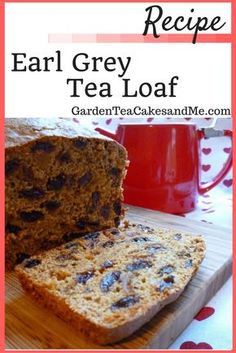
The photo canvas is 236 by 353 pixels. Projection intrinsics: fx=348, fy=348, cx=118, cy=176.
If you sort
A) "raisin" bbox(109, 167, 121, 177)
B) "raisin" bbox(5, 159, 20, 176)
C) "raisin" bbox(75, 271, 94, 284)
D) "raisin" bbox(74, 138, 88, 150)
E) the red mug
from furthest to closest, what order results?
the red mug, "raisin" bbox(109, 167, 121, 177), "raisin" bbox(74, 138, 88, 150), "raisin" bbox(5, 159, 20, 176), "raisin" bbox(75, 271, 94, 284)

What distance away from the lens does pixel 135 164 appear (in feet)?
4.66

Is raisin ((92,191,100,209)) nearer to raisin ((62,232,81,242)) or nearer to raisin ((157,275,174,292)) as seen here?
raisin ((62,232,81,242))

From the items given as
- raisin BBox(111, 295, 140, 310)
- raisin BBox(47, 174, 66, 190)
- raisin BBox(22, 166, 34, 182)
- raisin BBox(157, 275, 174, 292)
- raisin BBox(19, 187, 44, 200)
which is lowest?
raisin BBox(111, 295, 140, 310)

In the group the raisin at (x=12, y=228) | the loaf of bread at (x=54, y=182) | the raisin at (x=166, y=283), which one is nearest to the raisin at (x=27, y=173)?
the loaf of bread at (x=54, y=182)

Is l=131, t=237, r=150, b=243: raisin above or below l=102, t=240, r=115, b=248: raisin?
above

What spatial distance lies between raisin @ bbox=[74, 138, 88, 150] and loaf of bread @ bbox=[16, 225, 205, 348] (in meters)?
0.27

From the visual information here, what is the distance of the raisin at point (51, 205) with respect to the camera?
1016 mm

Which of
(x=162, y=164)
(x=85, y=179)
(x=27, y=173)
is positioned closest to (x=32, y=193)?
(x=27, y=173)

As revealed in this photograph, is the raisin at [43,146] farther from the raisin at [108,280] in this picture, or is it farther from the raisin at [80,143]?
the raisin at [108,280]

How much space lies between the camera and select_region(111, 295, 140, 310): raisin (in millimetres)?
706

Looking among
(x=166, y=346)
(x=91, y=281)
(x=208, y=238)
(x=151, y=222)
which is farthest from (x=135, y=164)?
(x=166, y=346)

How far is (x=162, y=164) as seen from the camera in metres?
1.38

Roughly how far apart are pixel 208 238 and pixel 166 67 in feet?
1.93

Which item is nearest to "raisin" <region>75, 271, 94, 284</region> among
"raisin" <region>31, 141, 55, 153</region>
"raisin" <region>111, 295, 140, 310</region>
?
"raisin" <region>111, 295, 140, 310</region>
